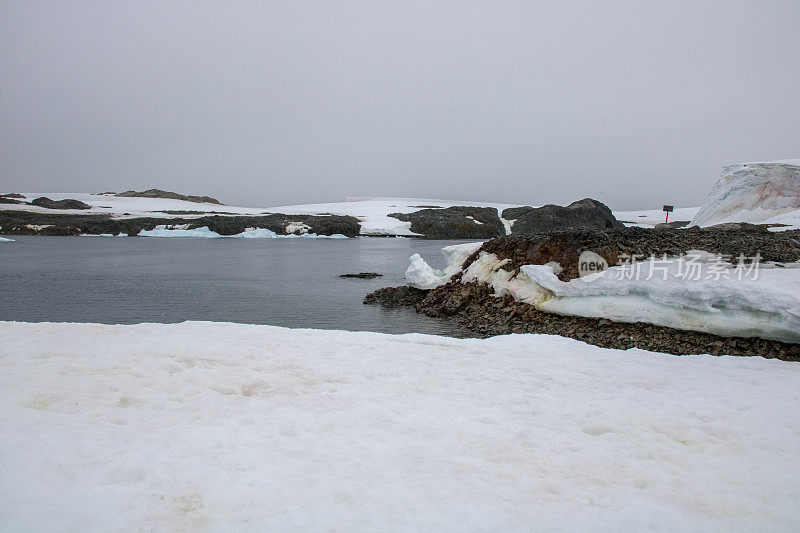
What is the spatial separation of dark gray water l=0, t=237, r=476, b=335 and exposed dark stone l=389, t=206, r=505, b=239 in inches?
1635

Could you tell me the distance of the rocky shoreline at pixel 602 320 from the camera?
959 centimetres

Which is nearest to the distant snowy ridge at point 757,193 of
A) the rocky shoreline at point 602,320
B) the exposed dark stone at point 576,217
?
the exposed dark stone at point 576,217

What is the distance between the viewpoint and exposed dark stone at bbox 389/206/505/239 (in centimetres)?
7544

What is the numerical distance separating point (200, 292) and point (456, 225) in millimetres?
57953

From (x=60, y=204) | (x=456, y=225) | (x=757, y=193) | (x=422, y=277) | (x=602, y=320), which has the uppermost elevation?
(x=60, y=204)

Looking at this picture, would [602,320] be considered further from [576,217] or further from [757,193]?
[576,217]

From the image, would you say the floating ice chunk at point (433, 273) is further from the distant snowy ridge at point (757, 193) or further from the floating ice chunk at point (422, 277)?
the distant snowy ridge at point (757, 193)

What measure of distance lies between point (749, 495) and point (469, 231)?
72802mm

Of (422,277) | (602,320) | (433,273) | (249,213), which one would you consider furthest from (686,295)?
(249,213)

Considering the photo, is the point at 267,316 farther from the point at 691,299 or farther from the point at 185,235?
the point at 185,235

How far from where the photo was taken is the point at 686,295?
384 inches

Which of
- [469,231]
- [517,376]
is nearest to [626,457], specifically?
[517,376]

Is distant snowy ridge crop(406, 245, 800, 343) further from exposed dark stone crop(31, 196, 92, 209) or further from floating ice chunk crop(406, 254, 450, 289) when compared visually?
exposed dark stone crop(31, 196, 92, 209)

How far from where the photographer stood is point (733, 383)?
6164 millimetres
